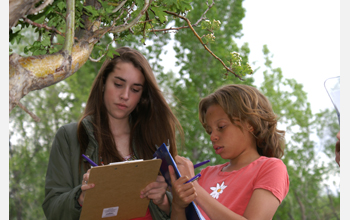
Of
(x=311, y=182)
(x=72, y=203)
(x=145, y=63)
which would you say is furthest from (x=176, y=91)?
(x=311, y=182)

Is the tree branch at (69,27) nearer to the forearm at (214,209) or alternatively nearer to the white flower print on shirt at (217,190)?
the forearm at (214,209)

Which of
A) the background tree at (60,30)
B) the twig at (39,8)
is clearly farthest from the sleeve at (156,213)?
the twig at (39,8)

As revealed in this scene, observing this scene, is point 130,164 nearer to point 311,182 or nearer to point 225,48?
point 225,48

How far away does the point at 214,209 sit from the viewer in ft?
7.01

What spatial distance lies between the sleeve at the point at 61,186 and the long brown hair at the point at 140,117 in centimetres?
17

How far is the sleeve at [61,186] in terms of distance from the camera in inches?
91.6

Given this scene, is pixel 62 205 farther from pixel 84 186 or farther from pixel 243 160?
pixel 243 160

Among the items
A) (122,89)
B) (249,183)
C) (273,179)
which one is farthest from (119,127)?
(273,179)

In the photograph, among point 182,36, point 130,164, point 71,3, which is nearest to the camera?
point 71,3

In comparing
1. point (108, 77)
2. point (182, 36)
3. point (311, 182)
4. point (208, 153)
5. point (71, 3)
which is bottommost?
point (311, 182)

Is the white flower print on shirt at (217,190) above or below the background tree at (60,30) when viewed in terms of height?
below

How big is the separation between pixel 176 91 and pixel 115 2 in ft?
31.4

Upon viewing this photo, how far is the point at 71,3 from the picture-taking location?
1.55m

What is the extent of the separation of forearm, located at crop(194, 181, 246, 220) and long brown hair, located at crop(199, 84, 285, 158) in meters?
0.56
